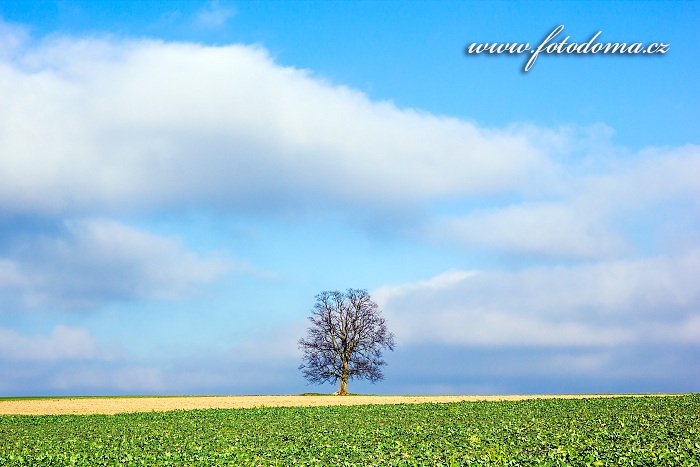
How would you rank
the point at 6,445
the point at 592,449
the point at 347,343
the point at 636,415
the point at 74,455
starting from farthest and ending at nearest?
the point at 347,343, the point at 636,415, the point at 6,445, the point at 74,455, the point at 592,449

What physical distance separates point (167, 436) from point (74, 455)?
650 centimetres

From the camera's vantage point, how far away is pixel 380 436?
1211 inches

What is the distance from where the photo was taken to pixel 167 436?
33719mm

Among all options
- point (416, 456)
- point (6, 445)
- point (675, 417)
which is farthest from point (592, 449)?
point (6, 445)

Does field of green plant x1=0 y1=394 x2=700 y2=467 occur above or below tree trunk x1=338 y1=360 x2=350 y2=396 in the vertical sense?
below

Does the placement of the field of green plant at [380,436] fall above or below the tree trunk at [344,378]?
below

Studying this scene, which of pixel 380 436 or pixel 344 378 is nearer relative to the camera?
pixel 380 436

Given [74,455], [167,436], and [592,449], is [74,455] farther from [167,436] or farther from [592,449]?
[592,449]

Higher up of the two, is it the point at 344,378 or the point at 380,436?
the point at 344,378

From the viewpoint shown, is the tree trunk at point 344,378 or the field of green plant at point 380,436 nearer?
the field of green plant at point 380,436

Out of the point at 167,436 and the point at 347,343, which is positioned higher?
the point at 347,343

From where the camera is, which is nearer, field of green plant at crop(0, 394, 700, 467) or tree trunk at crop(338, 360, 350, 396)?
field of green plant at crop(0, 394, 700, 467)

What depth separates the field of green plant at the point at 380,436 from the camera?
24844 mm

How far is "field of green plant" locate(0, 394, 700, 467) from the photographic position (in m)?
24.8
